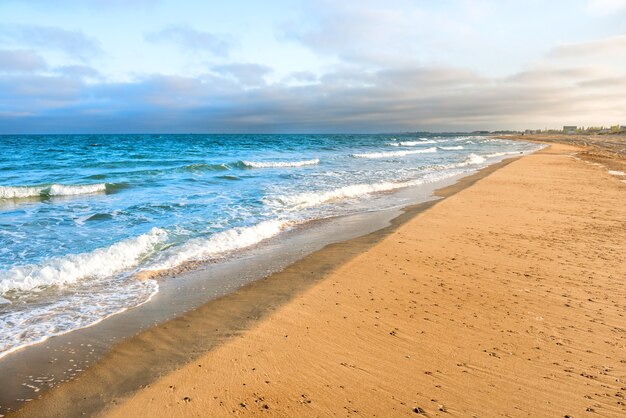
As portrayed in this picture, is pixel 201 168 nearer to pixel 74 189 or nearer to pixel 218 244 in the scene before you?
pixel 74 189

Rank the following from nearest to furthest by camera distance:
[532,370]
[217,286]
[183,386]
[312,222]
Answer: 1. [183,386]
2. [532,370]
3. [217,286]
4. [312,222]

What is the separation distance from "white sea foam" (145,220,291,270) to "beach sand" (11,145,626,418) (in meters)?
2.01

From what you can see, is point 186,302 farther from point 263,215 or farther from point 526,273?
point 263,215

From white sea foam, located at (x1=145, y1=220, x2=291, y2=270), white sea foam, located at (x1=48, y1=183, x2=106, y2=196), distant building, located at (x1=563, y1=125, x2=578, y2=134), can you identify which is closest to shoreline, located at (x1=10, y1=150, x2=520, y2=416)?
white sea foam, located at (x1=145, y1=220, x2=291, y2=270)

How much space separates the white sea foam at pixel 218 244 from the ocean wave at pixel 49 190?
37.8 ft

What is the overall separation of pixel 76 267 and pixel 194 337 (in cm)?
361

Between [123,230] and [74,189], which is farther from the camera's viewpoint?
[74,189]

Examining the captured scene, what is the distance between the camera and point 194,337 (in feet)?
14.5

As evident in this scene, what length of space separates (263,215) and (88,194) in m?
9.85

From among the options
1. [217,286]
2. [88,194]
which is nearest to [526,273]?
[217,286]

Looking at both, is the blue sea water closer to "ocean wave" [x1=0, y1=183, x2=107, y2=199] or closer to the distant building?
"ocean wave" [x1=0, y1=183, x2=107, y2=199]

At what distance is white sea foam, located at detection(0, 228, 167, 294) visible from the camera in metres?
6.25

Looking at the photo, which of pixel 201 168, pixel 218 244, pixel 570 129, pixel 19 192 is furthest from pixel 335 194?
pixel 570 129

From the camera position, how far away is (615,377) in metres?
3.58
